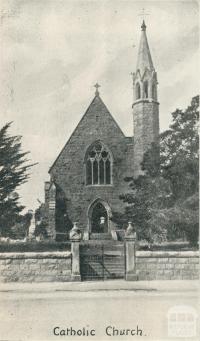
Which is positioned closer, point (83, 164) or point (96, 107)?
point (83, 164)

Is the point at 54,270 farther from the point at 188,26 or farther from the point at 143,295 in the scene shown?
the point at 188,26

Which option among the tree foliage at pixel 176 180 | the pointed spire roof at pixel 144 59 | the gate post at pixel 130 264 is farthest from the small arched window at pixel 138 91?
the gate post at pixel 130 264

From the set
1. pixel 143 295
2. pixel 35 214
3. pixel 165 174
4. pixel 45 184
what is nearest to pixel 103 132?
pixel 45 184

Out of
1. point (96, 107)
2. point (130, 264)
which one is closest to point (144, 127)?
point (96, 107)

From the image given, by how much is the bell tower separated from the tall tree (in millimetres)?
10805

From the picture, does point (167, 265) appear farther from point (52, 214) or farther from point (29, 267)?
point (52, 214)

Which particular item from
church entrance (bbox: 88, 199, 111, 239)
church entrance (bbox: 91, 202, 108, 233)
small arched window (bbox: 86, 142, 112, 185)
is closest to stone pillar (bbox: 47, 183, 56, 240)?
church entrance (bbox: 88, 199, 111, 239)

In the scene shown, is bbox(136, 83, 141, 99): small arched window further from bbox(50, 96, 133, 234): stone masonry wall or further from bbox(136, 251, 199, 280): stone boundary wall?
bbox(136, 251, 199, 280): stone boundary wall

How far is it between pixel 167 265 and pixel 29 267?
4.07 meters

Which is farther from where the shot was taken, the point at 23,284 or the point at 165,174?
the point at 165,174

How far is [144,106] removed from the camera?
31000 mm

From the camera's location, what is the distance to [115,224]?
3127 centimetres

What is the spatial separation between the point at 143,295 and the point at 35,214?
22578mm

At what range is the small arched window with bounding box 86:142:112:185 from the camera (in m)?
32.3
